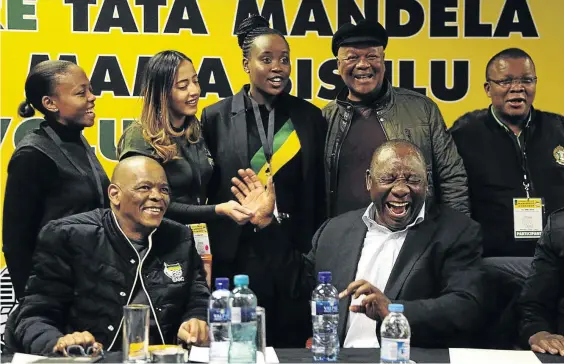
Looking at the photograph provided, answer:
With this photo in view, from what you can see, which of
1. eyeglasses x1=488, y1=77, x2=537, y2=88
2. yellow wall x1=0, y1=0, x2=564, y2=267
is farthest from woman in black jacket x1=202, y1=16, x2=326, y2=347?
eyeglasses x1=488, y1=77, x2=537, y2=88

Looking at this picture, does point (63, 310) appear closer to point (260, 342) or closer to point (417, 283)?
point (260, 342)

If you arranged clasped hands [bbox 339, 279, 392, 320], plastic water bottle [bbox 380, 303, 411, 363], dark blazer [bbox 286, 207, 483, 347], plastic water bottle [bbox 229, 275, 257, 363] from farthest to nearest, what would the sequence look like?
dark blazer [bbox 286, 207, 483, 347] → clasped hands [bbox 339, 279, 392, 320] → plastic water bottle [bbox 229, 275, 257, 363] → plastic water bottle [bbox 380, 303, 411, 363]

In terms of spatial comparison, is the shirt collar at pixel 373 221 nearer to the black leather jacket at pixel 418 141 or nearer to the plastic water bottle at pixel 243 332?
the black leather jacket at pixel 418 141

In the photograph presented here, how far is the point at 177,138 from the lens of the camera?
3.88 m

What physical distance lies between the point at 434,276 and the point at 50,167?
70.2 inches

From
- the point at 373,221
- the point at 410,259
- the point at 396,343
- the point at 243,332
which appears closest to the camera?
the point at 396,343

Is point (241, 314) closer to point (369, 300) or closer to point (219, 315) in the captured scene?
point (219, 315)

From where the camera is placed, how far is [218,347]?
118 inches

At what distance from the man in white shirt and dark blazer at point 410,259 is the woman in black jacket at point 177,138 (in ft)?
1.97

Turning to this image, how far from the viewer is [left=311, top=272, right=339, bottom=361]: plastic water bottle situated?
10.0 feet

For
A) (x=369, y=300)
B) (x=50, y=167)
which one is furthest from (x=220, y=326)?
(x=50, y=167)

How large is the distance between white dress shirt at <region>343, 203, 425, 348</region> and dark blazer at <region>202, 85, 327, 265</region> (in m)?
0.35

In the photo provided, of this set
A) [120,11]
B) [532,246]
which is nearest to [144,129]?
[120,11]

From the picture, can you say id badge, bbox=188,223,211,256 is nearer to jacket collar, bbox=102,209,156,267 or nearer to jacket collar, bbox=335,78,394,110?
jacket collar, bbox=102,209,156,267
